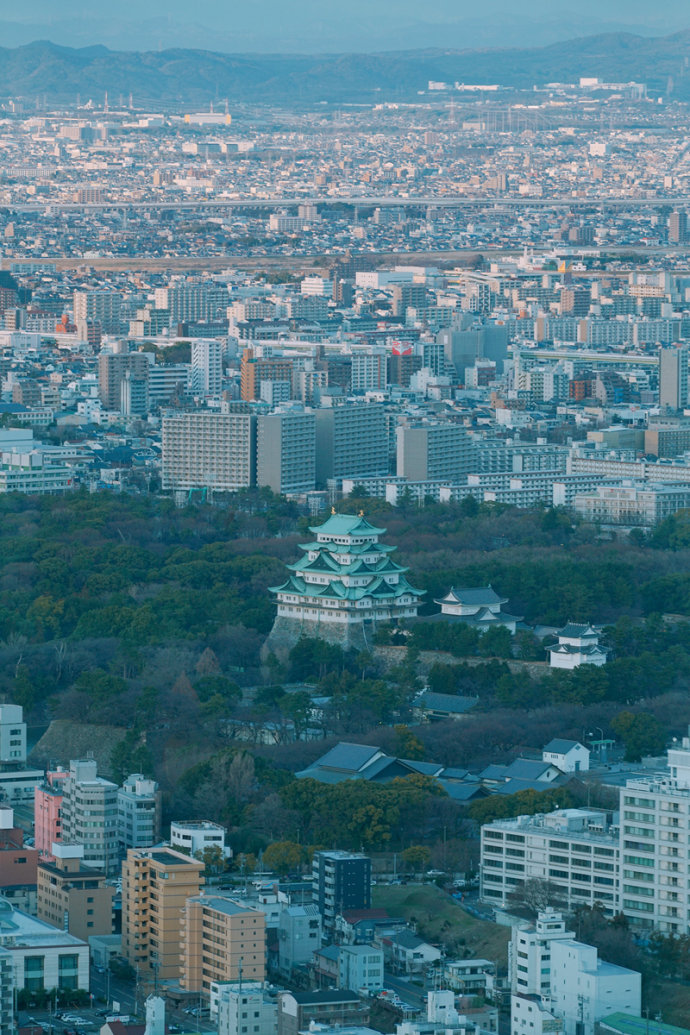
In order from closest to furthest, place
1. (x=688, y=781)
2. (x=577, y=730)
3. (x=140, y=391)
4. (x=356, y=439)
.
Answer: (x=688, y=781) < (x=577, y=730) < (x=356, y=439) < (x=140, y=391)

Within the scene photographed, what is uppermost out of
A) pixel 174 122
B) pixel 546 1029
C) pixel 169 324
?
pixel 174 122

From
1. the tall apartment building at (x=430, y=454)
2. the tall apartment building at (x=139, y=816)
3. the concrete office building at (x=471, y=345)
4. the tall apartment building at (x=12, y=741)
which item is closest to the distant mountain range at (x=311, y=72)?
the concrete office building at (x=471, y=345)

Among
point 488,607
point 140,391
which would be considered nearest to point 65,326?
point 140,391

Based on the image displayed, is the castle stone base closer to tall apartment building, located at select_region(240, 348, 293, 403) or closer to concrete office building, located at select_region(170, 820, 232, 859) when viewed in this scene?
concrete office building, located at select_region(170, 820, 232, 859)

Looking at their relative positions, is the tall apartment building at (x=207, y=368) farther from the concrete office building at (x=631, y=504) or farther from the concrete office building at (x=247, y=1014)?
the concrete office building at (x=247, y=1014)

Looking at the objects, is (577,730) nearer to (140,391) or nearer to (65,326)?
(140,391)

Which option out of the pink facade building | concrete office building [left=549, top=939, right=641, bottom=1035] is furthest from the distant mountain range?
concrete office building [left=549, top=939, right=641, bottom=1035]
